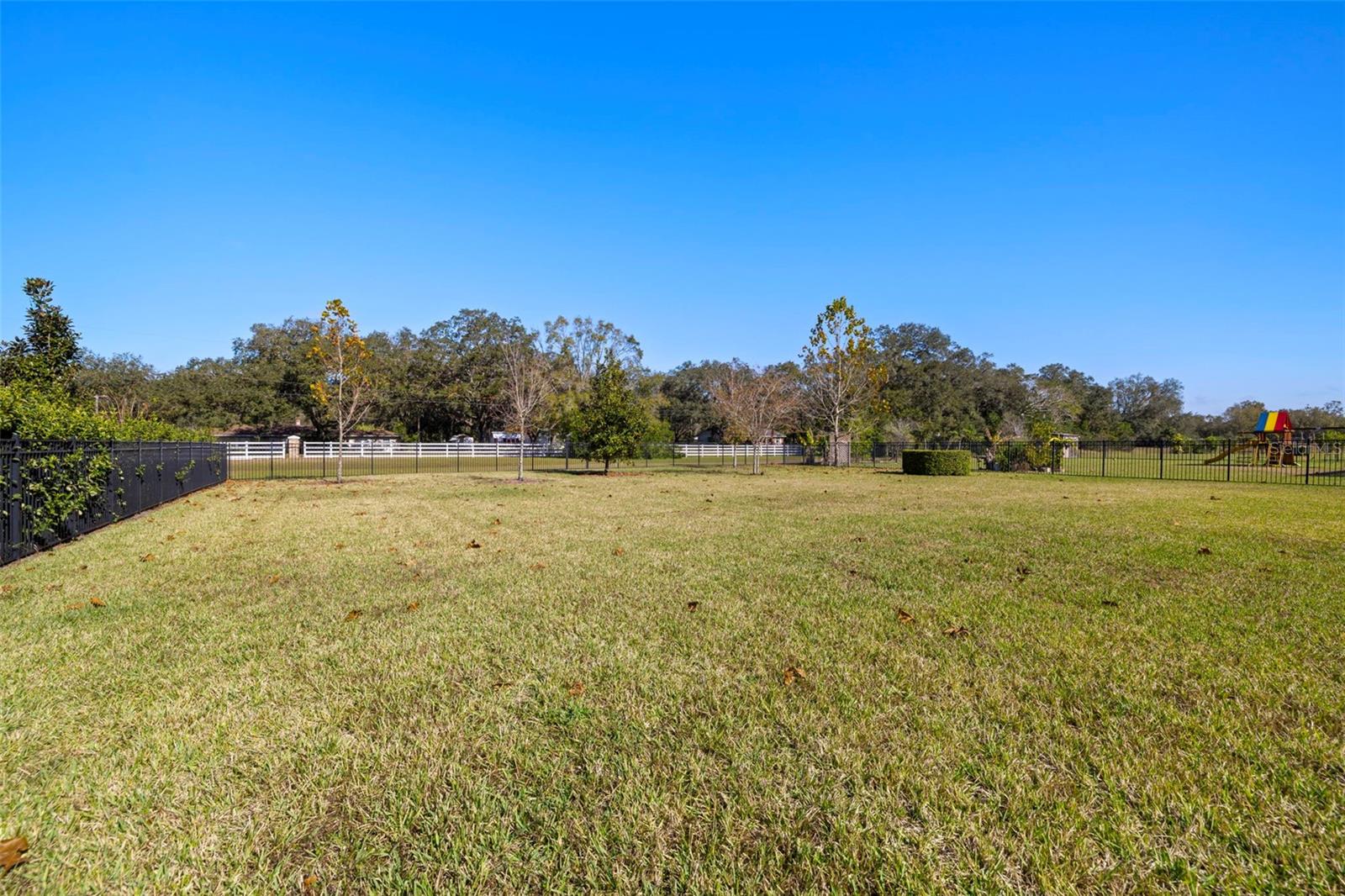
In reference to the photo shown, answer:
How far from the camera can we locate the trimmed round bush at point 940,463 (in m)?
22.8

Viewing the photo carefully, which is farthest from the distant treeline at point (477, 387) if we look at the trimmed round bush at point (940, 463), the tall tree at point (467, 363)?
the trimmed round bush at point (940, 463)

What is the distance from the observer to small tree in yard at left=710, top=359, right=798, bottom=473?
98.3ft

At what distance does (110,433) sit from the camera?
995cm

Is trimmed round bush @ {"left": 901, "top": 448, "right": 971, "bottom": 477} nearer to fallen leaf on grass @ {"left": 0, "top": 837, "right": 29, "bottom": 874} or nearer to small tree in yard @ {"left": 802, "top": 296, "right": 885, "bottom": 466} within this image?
small tree in yard @ {"left": 802, "top": 296, "right": 885, "bottom": 466}

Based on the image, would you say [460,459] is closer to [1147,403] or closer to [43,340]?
[43,340]

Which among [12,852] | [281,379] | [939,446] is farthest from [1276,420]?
[281,379]

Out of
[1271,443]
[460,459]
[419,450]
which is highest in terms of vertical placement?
[1271,443]

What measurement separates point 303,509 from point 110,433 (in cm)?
304

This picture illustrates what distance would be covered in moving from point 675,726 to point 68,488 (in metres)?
8.85

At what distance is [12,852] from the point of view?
1.82 m

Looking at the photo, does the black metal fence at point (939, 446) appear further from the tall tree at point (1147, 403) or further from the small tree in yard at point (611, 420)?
the tall tree at point (1147, 403)

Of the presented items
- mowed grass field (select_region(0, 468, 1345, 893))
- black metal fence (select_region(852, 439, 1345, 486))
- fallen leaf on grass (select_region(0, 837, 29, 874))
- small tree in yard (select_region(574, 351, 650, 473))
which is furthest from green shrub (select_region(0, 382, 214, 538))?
black metal fence (select_region(852, 439, 1345, 486))

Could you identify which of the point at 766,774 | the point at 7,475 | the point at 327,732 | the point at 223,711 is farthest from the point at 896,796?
the point at 7,475

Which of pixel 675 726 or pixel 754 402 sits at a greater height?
pixel 754 402
